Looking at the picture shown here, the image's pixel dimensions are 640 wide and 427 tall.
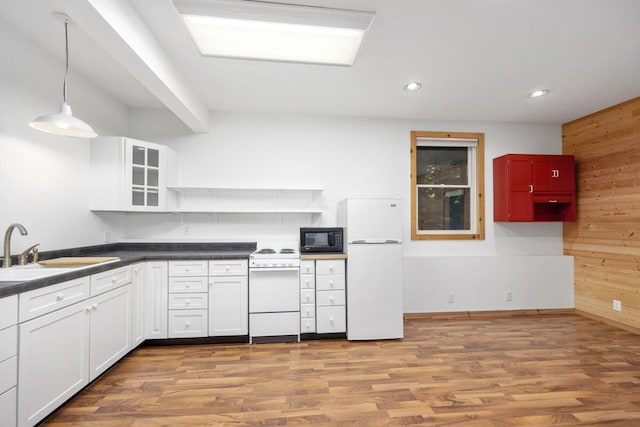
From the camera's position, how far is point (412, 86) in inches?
113

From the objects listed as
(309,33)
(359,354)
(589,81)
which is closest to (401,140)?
(589,81)

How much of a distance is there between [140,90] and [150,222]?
4.91 feet

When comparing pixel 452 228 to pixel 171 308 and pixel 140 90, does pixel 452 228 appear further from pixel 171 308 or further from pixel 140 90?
Result: pixel 140 90

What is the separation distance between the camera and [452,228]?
12.9 ft

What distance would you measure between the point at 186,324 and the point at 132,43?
2451 mm

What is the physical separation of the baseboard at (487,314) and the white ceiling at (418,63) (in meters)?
A: 2.59

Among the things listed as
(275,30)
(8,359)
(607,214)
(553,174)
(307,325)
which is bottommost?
(307,325)

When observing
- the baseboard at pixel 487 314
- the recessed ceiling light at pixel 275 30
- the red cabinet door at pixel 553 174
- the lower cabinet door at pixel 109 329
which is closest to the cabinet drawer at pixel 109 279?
the lower cabinet door at pixel 109 329

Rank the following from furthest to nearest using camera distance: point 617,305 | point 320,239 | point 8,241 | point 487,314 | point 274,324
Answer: point 487,314
point 617,305
point 320,239
point 274,324
point 8,241

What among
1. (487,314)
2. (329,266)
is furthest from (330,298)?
(487,314)

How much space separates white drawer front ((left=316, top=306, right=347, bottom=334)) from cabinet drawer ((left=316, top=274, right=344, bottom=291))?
0.73 ft

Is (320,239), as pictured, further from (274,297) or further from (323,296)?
(274,297)

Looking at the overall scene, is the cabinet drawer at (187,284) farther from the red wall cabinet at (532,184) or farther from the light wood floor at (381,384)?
the red wall cabinet at (532,184)

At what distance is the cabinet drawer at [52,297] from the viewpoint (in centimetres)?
156
